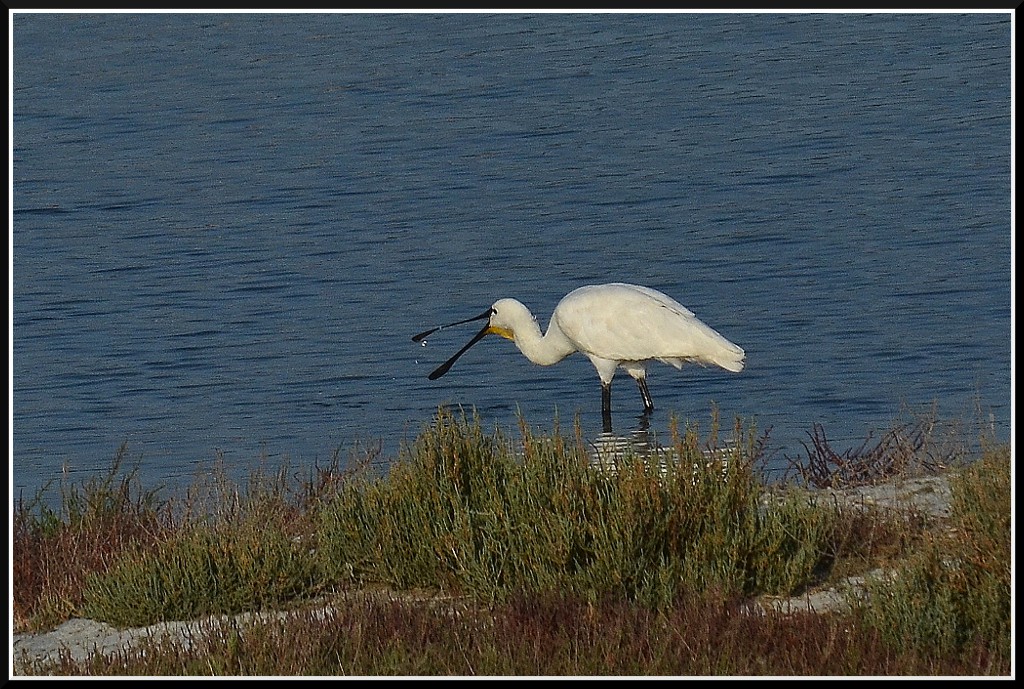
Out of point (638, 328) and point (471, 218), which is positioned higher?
point (471, 218)

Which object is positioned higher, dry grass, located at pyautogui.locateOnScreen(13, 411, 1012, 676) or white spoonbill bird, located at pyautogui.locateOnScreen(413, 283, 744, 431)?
white spoonbill bird, located at pyautogui.locateOnScreen(413, 283, 744, 431)

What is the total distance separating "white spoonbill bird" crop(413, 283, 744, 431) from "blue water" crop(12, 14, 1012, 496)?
67 cm

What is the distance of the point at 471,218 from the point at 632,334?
795 centimetres

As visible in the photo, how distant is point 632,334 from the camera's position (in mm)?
12469

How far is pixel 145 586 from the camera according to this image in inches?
297

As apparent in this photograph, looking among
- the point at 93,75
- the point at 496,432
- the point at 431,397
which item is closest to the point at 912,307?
the point at 431,397

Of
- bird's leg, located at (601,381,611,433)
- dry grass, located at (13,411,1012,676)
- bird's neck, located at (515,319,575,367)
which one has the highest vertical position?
bird's neck, located at (515,319,575,367)

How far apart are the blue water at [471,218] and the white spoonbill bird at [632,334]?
672 millimetres

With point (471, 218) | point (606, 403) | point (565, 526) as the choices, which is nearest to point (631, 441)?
point (606, 403)

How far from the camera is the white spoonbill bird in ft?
40.1

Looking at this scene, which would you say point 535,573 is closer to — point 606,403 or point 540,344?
point 606,403

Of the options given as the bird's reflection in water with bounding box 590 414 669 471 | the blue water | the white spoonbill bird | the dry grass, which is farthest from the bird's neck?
the dry grass

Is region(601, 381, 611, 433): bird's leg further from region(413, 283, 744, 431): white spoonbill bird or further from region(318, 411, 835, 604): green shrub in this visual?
region(318, 411, 835, 604): green shrub

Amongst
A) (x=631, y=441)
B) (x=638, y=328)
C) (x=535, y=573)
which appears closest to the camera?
(x=535, y=573)
